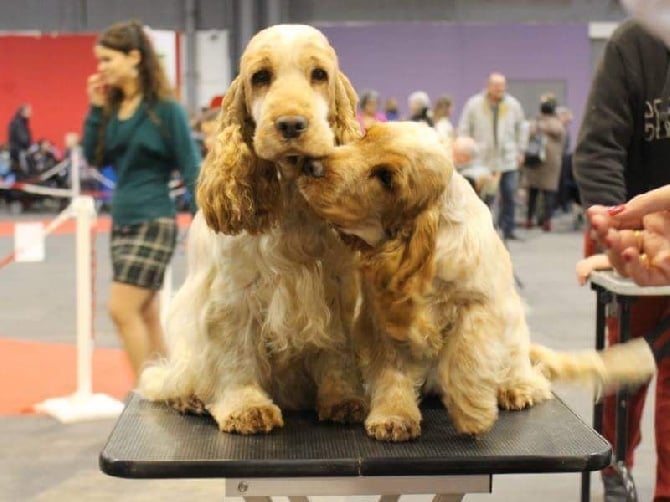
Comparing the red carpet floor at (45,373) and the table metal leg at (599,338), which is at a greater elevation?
the table metal leg at (599,338)

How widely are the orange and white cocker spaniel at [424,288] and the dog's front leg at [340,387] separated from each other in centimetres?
6

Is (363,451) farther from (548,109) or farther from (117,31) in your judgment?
(548,109)

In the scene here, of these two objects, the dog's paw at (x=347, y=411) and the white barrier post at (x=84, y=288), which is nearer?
the dog's paw at (x=347, y=411)

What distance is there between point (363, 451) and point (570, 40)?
57.6 feet

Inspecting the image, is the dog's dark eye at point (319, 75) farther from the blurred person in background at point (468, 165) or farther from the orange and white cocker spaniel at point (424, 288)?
the blurred person in background at point (468, 165)

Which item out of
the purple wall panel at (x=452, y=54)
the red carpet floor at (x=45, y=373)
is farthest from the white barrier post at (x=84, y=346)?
the purple wall panel at (x=452, y=54)

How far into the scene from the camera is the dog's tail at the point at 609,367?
2135mm

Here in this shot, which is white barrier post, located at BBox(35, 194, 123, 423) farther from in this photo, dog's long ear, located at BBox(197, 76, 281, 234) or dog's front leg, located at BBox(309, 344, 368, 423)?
dog's long ear, located at BBox(197, 76, 281, 234)

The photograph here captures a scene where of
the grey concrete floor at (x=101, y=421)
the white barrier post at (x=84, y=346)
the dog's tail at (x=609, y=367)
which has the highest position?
the dog's tail at (x=609, y=367)

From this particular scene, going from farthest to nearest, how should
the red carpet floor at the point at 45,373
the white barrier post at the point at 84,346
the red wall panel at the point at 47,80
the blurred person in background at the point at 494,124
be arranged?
1. the red wall panel at the point at 47,80
2. the blurred person in background at the point at 494,124
3. the red carpet floor at the point at 45,373
4. the white barrier post at the point at 84,346

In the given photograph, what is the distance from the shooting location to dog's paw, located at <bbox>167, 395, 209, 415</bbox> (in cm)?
214

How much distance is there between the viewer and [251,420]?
6.46 ft

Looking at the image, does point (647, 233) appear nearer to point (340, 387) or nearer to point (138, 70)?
point (340, 387)

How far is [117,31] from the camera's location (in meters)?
4.12
